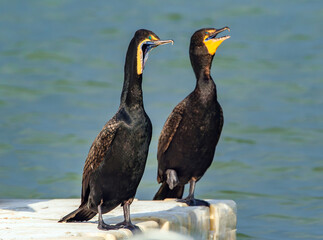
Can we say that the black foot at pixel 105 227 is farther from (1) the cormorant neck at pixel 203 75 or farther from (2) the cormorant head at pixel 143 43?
(1) the cormorant neck at pixel 203 75

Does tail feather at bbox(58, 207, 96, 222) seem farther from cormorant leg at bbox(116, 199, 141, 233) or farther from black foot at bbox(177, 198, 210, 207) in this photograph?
black foot at bbox(177, 198, 210, 207)

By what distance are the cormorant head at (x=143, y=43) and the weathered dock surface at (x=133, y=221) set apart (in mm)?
1312

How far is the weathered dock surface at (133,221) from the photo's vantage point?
684 centimetres

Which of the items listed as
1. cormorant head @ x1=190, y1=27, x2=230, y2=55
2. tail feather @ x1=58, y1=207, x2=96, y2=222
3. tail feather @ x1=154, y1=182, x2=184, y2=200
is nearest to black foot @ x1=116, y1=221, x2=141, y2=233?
tail feather @ x1=58, y1=207, x2=96, y2=222

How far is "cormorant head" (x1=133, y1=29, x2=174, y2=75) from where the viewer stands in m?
6.93

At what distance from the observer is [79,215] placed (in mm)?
7414

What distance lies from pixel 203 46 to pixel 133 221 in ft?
6.67

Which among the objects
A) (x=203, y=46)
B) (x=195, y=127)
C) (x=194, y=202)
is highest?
(x=203, y=46)

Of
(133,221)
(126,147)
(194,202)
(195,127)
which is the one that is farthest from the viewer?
(194,202)

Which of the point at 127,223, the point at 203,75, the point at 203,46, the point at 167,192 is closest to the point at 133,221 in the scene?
the point at 127,223

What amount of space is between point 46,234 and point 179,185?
8.50 feet

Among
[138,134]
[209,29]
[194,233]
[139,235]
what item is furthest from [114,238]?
[209,29]

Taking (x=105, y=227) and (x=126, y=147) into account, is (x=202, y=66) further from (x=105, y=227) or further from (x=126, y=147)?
(x=105, y=227)

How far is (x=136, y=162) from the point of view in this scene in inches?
273
